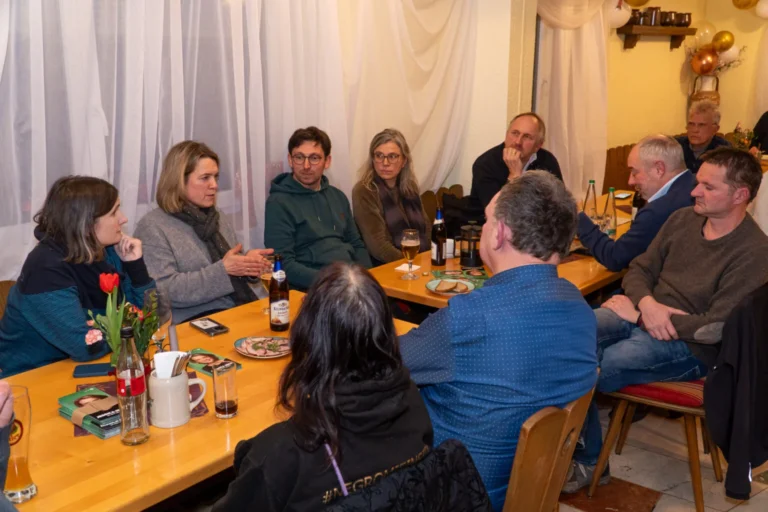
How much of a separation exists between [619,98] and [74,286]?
19.4ft

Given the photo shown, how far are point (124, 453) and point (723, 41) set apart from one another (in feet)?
25.7

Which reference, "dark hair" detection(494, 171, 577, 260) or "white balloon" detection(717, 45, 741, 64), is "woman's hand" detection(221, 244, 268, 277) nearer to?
"dark hair" detection(494, 171, 577, 260)

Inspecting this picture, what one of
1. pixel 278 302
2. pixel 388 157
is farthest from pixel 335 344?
pixel 388 157

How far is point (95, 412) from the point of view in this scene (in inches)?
70.5

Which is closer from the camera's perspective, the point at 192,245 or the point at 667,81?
the point at 192,245

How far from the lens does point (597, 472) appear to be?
290 cm

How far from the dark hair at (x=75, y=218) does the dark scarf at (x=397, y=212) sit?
1.84m

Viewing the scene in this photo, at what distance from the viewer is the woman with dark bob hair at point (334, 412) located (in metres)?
1.36

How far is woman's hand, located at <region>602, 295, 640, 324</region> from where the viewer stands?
9.62 ft

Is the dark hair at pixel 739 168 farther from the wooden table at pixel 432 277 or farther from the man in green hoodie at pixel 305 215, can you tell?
the man in green hoodie at pixel 305 215

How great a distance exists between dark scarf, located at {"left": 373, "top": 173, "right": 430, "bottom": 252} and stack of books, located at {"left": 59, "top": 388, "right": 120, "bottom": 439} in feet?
7.42

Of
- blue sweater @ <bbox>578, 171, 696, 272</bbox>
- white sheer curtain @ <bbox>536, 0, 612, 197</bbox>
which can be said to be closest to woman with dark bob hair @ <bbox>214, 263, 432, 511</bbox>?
blue sweater @ <bbox>578, 171, 696, 272</bbox>

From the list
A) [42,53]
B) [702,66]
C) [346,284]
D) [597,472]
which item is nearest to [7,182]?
[42,53]

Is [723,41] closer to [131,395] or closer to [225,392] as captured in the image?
[225,392]
